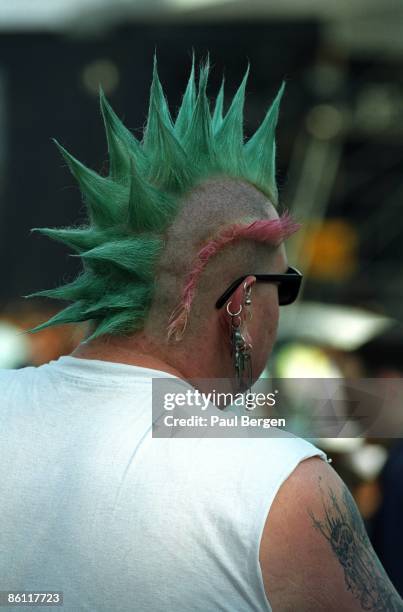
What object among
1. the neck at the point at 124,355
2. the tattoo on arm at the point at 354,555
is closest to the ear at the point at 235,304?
the neck at the point at 124,355

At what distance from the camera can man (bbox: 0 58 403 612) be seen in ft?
5.08

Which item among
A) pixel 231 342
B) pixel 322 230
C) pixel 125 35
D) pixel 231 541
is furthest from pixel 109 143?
pixel 125 35

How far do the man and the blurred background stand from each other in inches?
322

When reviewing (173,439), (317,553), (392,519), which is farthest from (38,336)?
(317,553)

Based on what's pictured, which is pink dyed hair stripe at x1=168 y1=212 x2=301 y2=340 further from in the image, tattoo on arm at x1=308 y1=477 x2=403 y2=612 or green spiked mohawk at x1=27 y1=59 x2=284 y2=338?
tattoo on arm at x1=308 y1=477 x2=403 y2=612

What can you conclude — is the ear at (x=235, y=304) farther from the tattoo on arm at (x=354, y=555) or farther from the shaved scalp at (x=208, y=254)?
the tattoo on arm at (x=354, y=555)

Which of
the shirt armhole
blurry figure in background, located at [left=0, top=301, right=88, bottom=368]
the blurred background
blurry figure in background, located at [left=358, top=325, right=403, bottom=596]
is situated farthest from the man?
the blurred background

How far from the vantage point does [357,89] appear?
10789mm

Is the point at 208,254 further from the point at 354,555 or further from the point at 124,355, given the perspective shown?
the point at 354,555

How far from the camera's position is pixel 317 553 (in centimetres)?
158

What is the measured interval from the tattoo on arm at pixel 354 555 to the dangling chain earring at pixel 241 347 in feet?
1.17

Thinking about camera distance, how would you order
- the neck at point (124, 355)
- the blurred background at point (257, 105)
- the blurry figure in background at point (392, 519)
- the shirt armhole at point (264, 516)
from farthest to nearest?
the blurred background at point (257, 105) → the blurry figure in background at point (392, 519) → the neck at point (124, 355) → the shirt armhole at point (264, 516)

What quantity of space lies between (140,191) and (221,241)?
0.61 ft

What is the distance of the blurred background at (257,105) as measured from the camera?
34.8 feet
